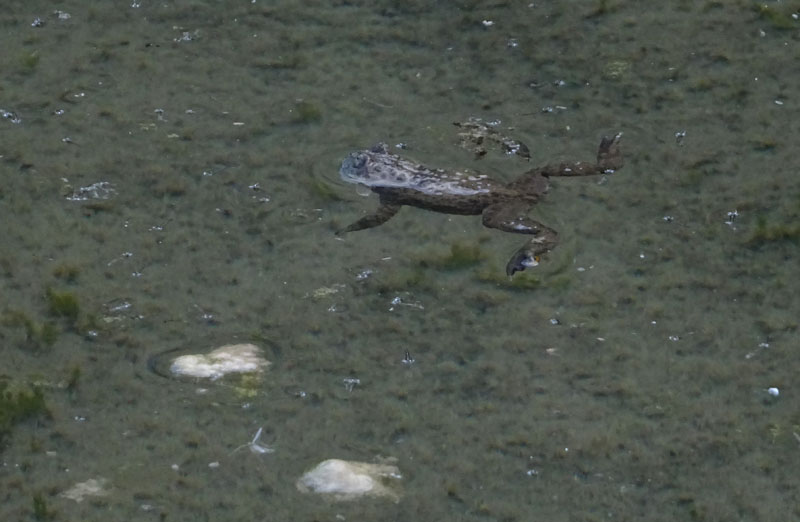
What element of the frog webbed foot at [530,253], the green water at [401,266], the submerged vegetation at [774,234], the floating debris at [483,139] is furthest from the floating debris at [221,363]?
the submerged vegetation at [774,234]

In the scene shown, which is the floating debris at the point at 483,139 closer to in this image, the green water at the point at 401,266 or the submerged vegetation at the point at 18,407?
the green water at the point at 401,266

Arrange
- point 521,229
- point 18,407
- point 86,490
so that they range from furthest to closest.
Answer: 1. point 521,229
2. point 18,407
3. point 86,490

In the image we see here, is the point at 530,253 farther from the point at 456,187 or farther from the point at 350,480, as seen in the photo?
the point at 350,480

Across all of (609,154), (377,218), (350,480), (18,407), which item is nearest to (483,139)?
(609,154)

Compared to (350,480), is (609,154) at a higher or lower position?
higher

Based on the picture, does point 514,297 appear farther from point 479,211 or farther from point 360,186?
point 360,186

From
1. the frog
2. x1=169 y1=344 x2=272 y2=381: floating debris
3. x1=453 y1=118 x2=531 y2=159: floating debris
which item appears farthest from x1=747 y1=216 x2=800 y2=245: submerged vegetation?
x1=169 y1=344 x2=272 y2=381: floating debris

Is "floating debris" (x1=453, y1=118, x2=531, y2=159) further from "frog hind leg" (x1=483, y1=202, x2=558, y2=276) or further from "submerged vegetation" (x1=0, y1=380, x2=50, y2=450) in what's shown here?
"submerged vegetation" (x1=0, y1=380, x2=50, y2=450)

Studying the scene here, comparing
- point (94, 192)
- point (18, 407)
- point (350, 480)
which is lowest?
point (350, 480)
